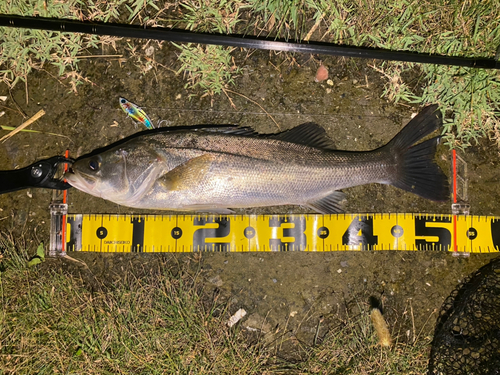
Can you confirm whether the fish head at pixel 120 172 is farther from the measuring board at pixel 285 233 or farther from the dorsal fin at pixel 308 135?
the dorsal fin at pixel 308 135

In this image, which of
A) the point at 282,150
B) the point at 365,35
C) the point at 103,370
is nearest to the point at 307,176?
the point at 282,150

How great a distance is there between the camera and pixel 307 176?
324cm

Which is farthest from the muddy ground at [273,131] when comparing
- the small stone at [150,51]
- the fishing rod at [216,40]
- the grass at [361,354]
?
the fishing rod at [216,40]

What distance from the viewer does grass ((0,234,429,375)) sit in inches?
134

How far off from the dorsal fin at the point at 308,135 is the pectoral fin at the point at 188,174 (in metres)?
0.84

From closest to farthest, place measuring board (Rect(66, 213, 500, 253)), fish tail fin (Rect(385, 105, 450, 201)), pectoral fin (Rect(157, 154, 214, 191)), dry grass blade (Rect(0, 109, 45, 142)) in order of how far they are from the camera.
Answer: pectoral fin (Rect(157, 154, 214, 191))
fish tail fin (Rect(385, 105, 450, 201))
measuring board (Rect(66, 213, 500, 253))
dry grass blade (Rect(0, 109, 45, 142))

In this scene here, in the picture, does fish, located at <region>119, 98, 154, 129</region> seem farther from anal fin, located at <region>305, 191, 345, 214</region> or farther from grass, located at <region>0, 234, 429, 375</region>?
anal fin, located at <region>305, 191, 345, 214</region>

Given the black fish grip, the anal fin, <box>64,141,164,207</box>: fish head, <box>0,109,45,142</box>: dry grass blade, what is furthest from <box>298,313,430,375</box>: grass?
<box>0,109,45,142</box>: dry grass blade

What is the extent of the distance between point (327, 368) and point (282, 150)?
2474mm

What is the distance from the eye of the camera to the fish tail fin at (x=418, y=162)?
3.39 metres

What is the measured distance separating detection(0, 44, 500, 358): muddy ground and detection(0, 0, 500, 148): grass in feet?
0.57

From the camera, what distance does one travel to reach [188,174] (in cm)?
312

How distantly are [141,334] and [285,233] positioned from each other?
6.35 ft

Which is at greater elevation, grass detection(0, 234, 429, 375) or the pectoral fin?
the pectoral fin
